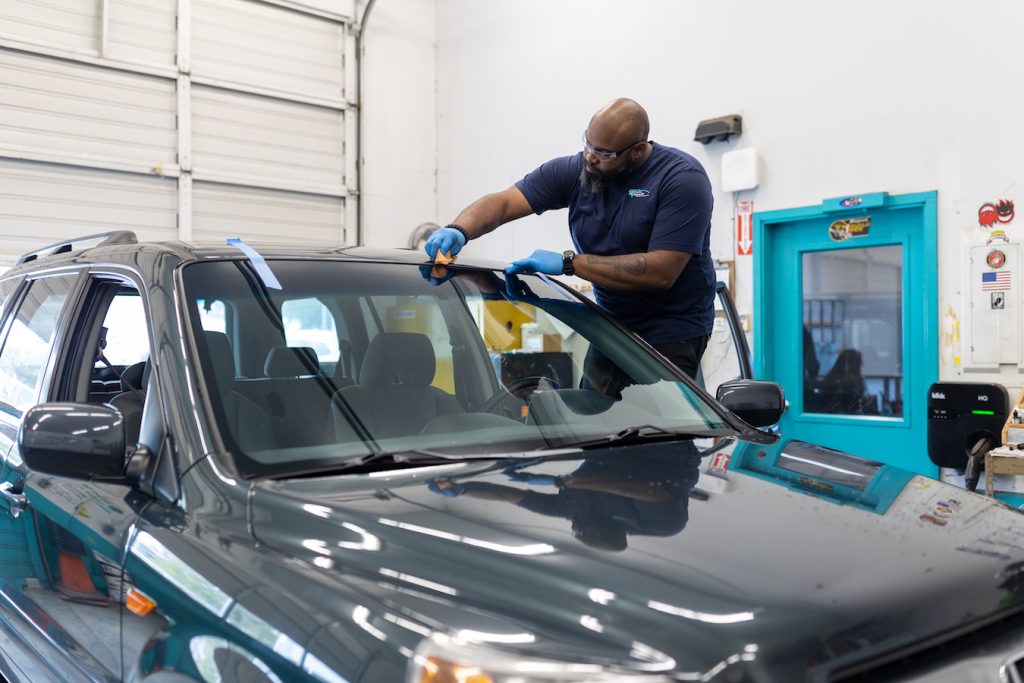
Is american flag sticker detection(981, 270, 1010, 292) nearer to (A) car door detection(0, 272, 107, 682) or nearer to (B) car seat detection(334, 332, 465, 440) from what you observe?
(B) car seat detection(334, 332, 465, 440)

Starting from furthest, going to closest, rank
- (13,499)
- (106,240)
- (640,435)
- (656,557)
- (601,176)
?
1. (601,176)
2. (106,240)
3. (13,499)
4. (640,435)
5. (656,557)

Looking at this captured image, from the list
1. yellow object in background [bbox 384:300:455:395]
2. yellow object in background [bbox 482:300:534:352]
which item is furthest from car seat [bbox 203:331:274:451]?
yellow object in background [bbox 482:300:534:352]

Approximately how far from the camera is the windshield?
1.57m

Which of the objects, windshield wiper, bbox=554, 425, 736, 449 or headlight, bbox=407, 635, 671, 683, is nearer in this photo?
headlight, bbox=407, 635, 671, 683

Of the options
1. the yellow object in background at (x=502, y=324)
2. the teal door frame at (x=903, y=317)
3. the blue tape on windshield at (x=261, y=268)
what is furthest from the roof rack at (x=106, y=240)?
the teal door frame at (x=903, y=317)

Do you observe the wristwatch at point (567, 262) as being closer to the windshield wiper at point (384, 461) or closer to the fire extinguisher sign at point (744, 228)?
the windshield wiper at point (384, 461)

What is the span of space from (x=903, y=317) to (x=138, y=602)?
5.34 metres

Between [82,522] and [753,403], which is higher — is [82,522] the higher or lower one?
the lower one

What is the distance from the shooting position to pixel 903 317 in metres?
5.77

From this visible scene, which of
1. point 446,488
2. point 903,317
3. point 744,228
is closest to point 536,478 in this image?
point 446,488

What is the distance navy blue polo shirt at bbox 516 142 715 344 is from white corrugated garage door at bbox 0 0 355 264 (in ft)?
18.9

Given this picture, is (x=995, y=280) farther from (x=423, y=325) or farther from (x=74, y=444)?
(x=74, y=444)

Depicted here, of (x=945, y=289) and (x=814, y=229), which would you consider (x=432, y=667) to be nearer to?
(x=945, y=289)

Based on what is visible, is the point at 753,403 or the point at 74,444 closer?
the point at 74,444
